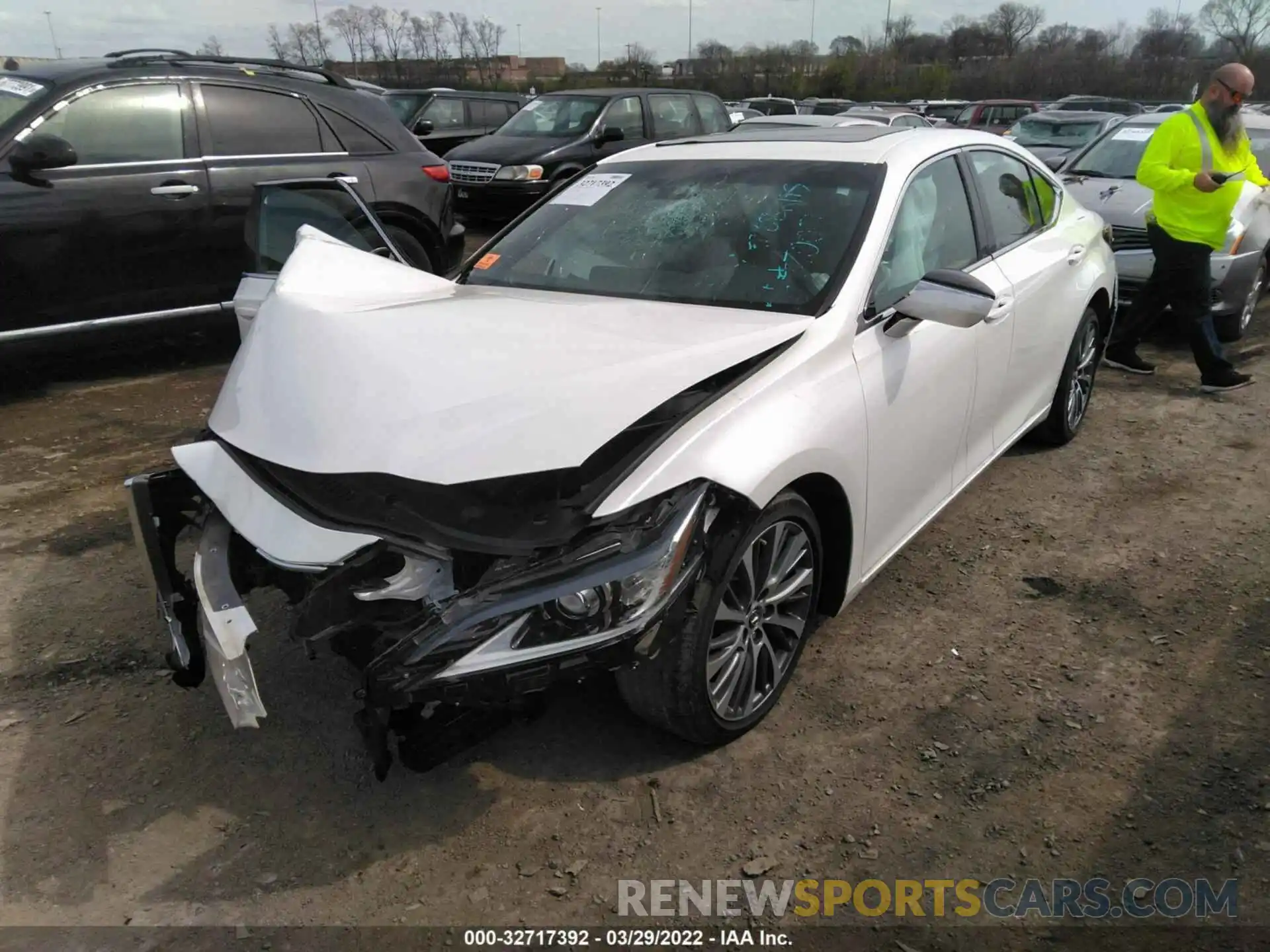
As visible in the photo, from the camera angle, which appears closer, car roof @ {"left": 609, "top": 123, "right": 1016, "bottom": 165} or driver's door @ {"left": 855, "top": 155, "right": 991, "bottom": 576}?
driver's door @ {"left": 855, "top": 155, "right": 991, "bottom": 576}

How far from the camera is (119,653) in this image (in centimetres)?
324

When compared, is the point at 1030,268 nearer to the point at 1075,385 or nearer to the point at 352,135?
the point at 1075,385

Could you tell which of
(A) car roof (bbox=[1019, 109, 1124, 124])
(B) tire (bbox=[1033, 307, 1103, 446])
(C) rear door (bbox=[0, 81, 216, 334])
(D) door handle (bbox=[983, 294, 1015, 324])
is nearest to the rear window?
(C) rear door (bbox=[0, 81, 216, 334])

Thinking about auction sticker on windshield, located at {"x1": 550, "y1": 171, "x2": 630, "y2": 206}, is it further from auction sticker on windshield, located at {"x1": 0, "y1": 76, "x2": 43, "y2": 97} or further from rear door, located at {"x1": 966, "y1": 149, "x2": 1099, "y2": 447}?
auction sticker on windshield, located at {"x1": 0, "y1": 76, "x2": 43, "y2": 97}

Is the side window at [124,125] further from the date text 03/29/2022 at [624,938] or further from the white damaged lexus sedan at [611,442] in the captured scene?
the date text 03/29/2022 at [624,938]

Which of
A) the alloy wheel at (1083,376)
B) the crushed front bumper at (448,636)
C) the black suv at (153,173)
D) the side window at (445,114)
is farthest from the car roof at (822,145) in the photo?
the side window at (445,114)

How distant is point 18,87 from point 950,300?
18.3ft

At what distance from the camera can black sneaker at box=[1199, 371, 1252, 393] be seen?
592 cm

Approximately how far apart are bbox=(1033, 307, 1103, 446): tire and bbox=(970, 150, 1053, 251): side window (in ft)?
2.17

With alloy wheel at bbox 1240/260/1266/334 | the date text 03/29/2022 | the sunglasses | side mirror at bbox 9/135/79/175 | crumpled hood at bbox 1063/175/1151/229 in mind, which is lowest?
the date text 03/29/2022

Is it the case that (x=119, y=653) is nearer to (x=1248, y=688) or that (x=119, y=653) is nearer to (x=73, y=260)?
(x=73, y=260)

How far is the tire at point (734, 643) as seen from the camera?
246 cm

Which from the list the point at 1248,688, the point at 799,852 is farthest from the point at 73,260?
the point at 1248,688

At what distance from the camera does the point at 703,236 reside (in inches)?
133
